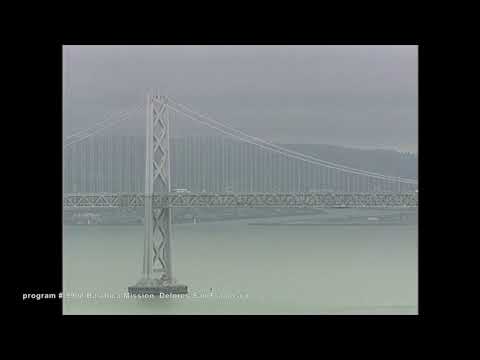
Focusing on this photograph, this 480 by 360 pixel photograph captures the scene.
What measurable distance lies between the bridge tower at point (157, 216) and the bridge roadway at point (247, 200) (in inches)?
6.9

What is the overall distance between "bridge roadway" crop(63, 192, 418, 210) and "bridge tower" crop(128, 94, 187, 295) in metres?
0.18

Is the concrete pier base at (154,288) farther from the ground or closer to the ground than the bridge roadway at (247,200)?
closer to the ground

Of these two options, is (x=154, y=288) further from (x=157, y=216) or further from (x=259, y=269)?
(x=259, y=269)

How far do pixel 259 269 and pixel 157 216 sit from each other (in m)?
2.62

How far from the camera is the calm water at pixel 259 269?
9.85 meters

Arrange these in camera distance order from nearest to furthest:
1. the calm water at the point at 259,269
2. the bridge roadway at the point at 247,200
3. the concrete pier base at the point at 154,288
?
the calm water at the point at 259,269 → the concrete pier base at the point at 154,288 → the bridge roadway at the point at 247,200

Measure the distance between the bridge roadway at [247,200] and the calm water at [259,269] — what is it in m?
0.54

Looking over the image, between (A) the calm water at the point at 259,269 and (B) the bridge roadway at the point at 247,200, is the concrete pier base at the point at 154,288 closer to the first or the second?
(A) the calm water at the point at 259,269

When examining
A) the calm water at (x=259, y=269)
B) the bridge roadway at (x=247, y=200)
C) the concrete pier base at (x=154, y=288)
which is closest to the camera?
the calm water at (x=259, y=269)

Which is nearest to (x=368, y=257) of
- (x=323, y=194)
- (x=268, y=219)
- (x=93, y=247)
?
(x=268, y=219)

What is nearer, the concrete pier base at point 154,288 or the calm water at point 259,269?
the calm water at point 259,269

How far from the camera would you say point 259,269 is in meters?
13.4

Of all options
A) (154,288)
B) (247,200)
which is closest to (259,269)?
(247,200)

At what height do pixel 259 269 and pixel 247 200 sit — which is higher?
pixel 247 200
